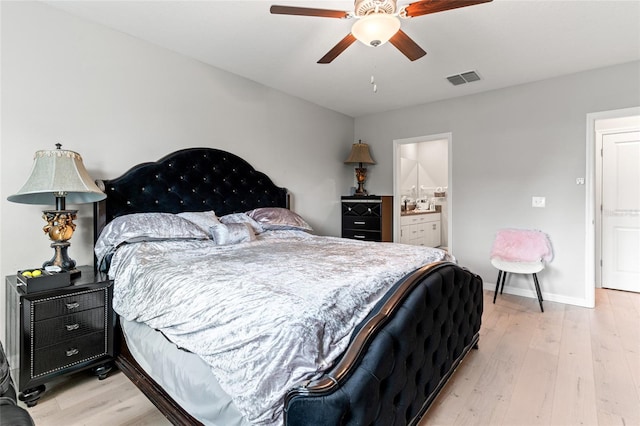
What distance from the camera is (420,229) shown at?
19.9 ft

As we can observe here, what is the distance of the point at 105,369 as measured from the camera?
2.12m

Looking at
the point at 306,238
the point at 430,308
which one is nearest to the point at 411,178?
the point at 306,238

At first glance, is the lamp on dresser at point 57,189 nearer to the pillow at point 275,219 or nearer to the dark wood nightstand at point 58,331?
the dark wood nightstand at point 58,331

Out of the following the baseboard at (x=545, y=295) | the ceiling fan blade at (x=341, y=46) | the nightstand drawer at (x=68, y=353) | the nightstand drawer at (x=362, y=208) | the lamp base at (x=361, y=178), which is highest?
the ceiling fan blade at (x=341, y=46)

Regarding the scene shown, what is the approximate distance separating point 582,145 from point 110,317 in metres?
4.69

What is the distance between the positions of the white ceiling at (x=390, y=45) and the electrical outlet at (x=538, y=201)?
4.50 feet

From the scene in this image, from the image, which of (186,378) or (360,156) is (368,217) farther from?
(186,378)

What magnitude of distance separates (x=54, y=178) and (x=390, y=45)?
2.75 metres

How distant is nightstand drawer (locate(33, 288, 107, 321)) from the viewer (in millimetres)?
1826

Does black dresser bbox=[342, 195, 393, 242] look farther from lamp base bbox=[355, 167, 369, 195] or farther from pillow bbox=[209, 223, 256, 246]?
pillow bbox=[209, 223, 256, 246]

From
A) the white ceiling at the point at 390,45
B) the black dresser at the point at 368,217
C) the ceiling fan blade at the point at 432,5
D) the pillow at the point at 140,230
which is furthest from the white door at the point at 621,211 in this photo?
the pillow at the point at 140,230

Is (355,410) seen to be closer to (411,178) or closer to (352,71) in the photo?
(352,71)

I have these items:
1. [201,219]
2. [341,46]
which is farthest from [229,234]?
[341,46]

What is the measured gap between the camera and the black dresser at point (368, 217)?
15.3 ft
